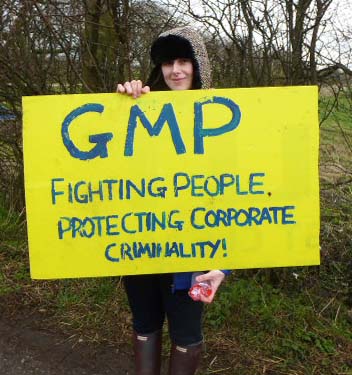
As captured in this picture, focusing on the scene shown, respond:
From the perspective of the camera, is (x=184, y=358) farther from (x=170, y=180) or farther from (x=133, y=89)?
(x=133, y=89)

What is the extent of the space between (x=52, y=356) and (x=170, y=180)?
1591 mm

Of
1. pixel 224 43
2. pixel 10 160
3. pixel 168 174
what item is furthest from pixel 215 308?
pixel 10 160

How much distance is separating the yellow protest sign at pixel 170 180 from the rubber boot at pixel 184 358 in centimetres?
35

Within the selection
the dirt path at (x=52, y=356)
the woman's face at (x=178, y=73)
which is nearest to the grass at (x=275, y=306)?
the dirt path at (x=52, y=356)

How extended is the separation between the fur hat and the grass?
1682 millimetres

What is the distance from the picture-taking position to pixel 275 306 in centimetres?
316

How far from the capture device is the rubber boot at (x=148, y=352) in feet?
7.04

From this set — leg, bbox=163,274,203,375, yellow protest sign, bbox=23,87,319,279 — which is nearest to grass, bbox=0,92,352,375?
leg, bbox=163,274,203,375

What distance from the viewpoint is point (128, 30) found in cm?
349

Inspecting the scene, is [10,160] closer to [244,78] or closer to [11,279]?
[11,279]

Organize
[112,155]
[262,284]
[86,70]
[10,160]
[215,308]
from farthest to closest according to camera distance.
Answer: [10,160], [86,70], [262,284], [215,308], [112,155]

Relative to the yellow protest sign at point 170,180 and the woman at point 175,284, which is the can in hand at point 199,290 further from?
the yellow protest sign at point 170,180

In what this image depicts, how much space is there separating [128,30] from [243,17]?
836 millimetres

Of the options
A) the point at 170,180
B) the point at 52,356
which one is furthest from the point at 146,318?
the point at 52,356
